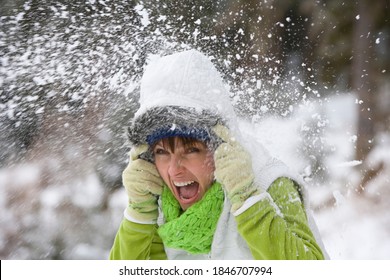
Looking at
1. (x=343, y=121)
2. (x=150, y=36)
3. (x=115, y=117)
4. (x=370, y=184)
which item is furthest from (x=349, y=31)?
(x=115, y=117)

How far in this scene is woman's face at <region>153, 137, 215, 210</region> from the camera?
0.65m

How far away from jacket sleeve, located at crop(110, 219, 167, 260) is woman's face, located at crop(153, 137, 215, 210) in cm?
7

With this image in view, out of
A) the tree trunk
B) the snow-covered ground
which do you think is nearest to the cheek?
the snow-covered ground

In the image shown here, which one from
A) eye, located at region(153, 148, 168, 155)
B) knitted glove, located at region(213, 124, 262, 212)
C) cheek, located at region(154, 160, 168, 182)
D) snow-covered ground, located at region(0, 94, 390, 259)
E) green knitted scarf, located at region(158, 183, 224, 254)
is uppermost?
knitted glove, located at region(213, 124, 262, 212)

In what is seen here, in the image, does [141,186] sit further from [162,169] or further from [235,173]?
[235,173]

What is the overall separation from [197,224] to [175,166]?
8 cm

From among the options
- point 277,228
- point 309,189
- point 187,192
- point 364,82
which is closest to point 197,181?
point 187,192

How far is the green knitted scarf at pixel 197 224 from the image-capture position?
0.65 meters

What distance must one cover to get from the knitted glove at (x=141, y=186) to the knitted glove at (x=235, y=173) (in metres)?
0.11

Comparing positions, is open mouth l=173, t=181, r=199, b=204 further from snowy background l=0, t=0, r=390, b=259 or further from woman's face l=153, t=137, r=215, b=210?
snowy background l=0, t=0, r=390, b=259

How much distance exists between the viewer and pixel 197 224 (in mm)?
649

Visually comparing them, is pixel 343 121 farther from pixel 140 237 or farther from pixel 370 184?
pixel 140 237
